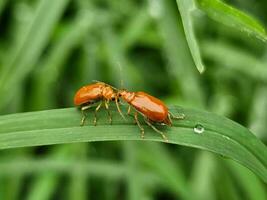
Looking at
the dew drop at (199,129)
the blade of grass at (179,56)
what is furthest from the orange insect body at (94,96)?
the blade of grass at (179,56)

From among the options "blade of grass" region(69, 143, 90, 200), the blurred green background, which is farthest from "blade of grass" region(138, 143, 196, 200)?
"blade of grass" region(69, 143, 90, 200)

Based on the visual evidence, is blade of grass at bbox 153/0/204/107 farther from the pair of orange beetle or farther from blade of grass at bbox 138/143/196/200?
the pair of orange beetle

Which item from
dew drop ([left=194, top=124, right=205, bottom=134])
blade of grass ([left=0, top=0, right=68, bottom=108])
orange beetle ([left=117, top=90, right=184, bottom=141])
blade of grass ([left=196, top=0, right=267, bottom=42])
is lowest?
dew drop ([left=194, top=124, right=205, bottom=134])

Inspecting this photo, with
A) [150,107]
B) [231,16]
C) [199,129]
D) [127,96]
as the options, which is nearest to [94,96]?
[127,96]

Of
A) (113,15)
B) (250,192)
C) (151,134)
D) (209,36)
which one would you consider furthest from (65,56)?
(151,134)

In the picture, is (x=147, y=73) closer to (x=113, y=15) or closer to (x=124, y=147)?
(x=113, y=15)

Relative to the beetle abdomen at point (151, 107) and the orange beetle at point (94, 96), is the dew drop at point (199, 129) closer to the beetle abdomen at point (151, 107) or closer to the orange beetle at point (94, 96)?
the beetle abdomen at point (151, 107)
